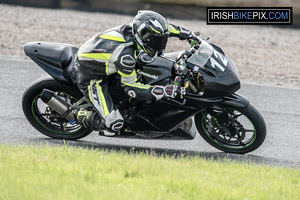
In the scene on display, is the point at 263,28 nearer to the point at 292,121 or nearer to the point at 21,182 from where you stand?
the point at 292,121

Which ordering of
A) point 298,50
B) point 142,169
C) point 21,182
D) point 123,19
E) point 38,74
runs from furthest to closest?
point 123,19
point 298,50
point 38,74
point 142,169
point 21,182

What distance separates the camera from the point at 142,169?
574 cm

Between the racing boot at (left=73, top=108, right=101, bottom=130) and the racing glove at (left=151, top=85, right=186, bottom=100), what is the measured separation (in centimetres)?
93

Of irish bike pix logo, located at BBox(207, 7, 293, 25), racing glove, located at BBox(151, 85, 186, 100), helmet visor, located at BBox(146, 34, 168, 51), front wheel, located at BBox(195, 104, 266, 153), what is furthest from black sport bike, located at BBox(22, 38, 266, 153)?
irish bike pix logo, located at BBox(207, 7, 293, 25)

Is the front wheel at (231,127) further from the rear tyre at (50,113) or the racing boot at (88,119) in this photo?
the rear tyre at (50,113)

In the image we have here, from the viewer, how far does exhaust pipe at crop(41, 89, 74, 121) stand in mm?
7074

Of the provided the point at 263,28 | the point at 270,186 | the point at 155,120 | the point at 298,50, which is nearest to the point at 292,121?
the point at 155,120

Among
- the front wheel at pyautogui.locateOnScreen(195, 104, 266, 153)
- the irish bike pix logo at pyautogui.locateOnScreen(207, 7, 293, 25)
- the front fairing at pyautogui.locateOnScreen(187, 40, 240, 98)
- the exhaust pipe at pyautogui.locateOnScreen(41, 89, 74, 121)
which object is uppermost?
the irish bike pix logo at pyautogui.locateOnScreen(207, 7, 293, 25)

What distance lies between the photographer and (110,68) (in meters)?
6.59

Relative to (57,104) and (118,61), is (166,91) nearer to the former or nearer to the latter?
(118,61)

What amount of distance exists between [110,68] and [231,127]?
5.55 ft

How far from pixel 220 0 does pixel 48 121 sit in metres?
9.86

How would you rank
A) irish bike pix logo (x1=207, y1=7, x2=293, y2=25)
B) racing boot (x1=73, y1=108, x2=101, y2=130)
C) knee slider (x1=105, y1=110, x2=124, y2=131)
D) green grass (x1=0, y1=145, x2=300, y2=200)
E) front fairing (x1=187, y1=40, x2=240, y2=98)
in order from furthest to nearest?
irish bike pix logo (x1=207, y1=7, x2=293, y2=25) → racing boot (x1=73, y1=108, x2=101, y2=130) → knee slider (x1=105, y1=110, x2=124, y2=131) → front fairing (x1=187, y1=40, x2=240, y2=98) → green grass (x1=0, y1=145, x2=300, y2=200)

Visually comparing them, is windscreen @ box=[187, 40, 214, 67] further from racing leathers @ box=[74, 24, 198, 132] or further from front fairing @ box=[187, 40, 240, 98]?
racing leathers @ box=[74, 24, 198, 132]
